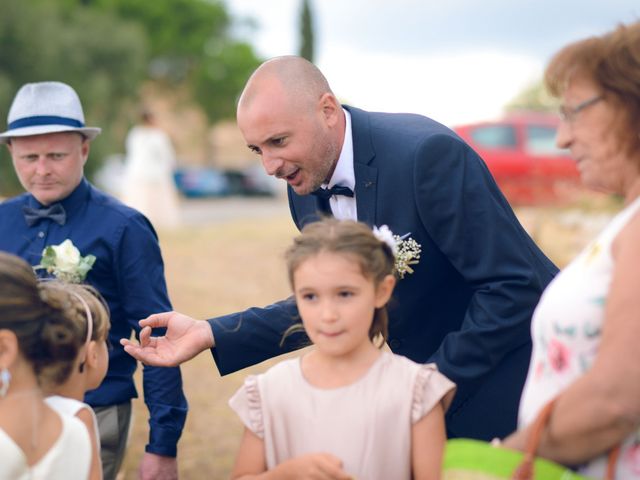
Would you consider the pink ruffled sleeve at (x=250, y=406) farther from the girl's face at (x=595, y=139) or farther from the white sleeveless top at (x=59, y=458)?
the girl's face at (x=595, y=139)

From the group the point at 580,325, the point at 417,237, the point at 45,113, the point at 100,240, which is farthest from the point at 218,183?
the point at 580,325

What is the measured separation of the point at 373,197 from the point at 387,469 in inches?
39.0

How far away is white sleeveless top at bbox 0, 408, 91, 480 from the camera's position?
2.45m

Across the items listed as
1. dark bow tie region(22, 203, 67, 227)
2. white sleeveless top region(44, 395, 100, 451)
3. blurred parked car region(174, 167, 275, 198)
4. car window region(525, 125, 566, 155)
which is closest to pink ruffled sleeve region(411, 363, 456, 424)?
white sleeveless top region(44, 395, 100, 451)

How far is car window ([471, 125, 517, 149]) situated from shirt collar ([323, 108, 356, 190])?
1264 cm

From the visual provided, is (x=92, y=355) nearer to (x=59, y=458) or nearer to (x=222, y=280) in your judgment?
(x=59, y=458)

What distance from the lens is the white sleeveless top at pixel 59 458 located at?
2.45 meters

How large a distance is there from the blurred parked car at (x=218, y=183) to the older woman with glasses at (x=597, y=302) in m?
32.3

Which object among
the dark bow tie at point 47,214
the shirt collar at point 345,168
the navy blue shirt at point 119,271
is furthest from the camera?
the dark bow tie at point 47,214

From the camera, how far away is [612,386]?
2010 mm

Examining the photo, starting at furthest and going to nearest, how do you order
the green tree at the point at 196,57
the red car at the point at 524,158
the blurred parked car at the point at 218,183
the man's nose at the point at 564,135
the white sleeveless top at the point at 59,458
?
the green tree at the point at 196,57
the blurred parked car at the point at 218,183
the red car at the point at 524,158
the white sleeveless top at the point at 59,458
the man's nose at the point at 564,135

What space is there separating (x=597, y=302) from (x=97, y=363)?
4.97 ft

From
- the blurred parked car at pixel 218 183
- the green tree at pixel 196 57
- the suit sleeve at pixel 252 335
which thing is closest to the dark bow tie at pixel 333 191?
the suit sleeve at pixel 252 335

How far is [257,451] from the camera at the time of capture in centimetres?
260
